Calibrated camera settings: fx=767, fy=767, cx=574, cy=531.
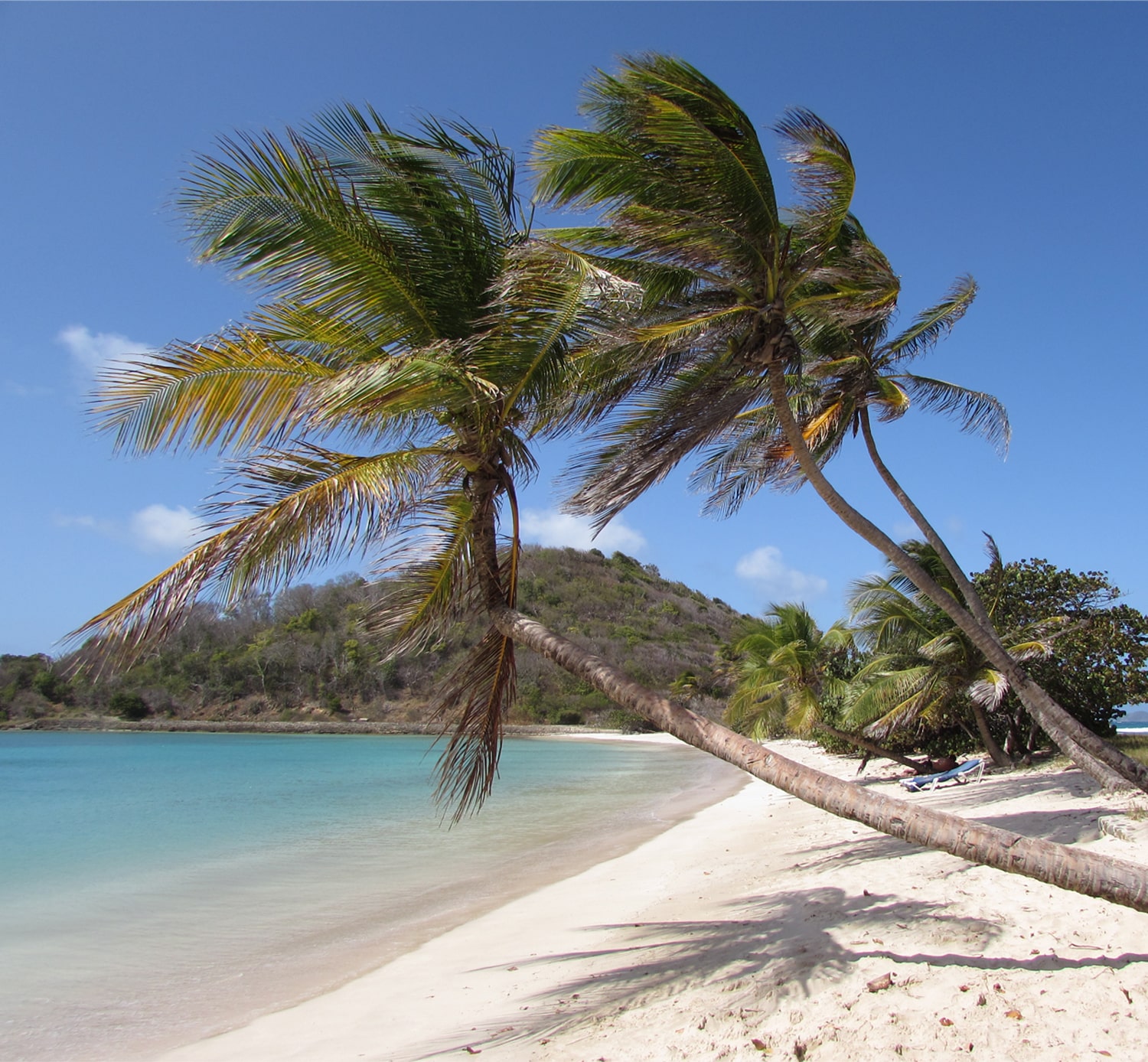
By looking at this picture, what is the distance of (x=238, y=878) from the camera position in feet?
34.1

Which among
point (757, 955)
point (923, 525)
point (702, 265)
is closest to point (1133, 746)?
point (923, 525)

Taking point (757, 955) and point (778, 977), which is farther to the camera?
point (757, 955)

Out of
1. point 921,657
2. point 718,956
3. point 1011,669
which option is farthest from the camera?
point 921,657

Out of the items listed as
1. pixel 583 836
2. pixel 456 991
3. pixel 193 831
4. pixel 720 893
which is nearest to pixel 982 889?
pixel 720 893

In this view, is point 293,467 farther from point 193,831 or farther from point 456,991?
point 193,831

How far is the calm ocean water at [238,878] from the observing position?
227 inches

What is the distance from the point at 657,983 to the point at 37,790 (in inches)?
979

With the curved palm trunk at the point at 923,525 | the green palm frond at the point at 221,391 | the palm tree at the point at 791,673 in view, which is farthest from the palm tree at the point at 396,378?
the palm tree at the point at 791,673

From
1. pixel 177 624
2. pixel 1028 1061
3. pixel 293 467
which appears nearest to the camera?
pixel 1028 1061

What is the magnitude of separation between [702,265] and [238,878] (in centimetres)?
988

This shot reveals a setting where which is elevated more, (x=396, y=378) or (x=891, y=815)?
(x=396, y=378)

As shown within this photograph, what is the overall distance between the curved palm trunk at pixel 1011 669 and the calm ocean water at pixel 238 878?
5.35 m

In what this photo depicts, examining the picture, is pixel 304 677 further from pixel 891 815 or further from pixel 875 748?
pixel 891 815

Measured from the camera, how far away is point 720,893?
23.5 feet
